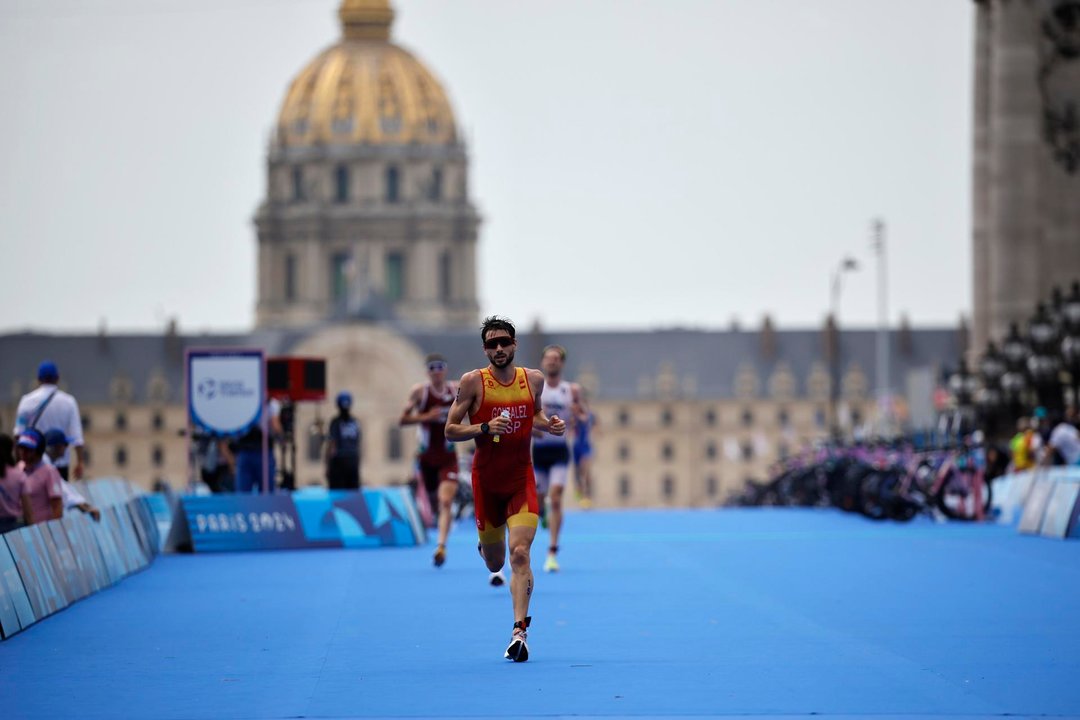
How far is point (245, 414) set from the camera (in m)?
28.6

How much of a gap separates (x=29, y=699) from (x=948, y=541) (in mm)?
15890

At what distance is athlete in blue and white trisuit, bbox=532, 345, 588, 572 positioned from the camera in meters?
22.0

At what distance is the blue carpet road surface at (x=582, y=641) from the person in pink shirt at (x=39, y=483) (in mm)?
754

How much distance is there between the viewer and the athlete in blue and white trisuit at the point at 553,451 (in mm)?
21964

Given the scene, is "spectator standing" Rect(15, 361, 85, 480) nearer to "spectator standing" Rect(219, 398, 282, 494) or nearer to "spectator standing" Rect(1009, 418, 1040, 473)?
"spectator standing" Rect(219, 398, 282, 494)

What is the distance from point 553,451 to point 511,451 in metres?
7.26

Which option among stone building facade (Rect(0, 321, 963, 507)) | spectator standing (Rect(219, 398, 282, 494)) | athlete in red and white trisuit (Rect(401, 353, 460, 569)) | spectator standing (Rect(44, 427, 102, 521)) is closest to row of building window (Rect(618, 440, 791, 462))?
stone building facade (Rect(0, 321, 963, 507))

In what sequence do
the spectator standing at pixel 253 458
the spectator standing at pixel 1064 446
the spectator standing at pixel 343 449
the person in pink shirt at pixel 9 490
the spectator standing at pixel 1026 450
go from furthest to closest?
the spectator standing at pixel 1026 450 → the spectator standing at pixel 1064 446 → the spectator standing at pixel 343 449 → the spectator standing at pixel 253 458 → the person in pink shirt at pixel 9 490

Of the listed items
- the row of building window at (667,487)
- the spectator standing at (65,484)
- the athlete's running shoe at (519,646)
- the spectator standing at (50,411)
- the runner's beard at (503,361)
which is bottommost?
the row of building window at (667,487)

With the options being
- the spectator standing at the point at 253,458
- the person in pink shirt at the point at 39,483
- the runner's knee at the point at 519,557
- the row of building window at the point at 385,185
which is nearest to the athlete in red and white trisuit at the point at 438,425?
the person in pink shirt at the point at 39,483

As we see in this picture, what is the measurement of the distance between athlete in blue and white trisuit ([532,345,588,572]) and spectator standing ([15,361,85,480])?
13.5 ft

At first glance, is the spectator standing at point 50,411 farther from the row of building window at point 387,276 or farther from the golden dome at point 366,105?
the golden dome at point 366,105

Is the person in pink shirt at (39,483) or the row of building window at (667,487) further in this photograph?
the row of building window at (667,487)

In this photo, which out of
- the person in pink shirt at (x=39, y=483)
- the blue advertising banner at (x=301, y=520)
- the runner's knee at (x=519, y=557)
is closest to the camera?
the runner's knee at (x=519, y=557)
